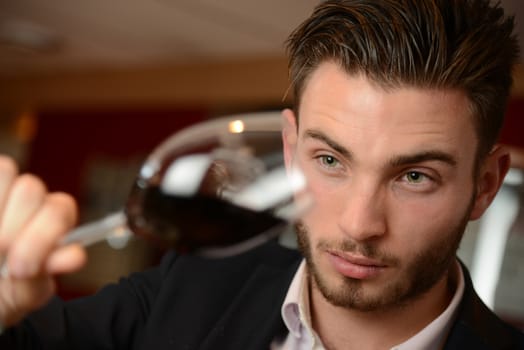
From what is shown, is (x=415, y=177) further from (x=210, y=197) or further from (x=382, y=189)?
(x=210, y=197)

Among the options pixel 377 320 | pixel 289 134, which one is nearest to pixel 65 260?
pixel 289 134

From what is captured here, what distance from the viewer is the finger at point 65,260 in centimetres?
28

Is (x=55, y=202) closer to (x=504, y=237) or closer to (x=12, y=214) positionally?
(x=12, y=214)

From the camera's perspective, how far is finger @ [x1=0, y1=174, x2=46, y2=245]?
0.28 meters

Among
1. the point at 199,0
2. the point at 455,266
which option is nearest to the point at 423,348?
the point at 455,266

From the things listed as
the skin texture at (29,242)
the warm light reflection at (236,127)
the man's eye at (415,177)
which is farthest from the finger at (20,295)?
the man's eye at (415,177)

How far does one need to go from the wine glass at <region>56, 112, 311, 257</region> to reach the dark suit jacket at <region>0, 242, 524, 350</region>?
0.15m

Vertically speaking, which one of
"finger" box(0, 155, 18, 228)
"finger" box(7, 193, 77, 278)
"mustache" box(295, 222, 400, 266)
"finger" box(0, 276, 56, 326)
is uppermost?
"finger" box(0, 155, 18, 228)

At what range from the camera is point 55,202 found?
298 millimetres

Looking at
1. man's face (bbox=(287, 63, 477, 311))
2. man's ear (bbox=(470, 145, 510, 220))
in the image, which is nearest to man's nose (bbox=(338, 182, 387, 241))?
man's face (bbox=(287, 63, 477, 311))

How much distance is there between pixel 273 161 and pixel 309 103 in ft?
0.30

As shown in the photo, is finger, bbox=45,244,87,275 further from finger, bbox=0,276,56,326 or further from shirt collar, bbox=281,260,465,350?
shirt collar, bbox=281,260,465,350

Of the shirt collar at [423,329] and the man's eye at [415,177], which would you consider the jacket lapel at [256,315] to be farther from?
the man's eye at [415,177]

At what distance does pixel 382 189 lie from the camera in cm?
37
